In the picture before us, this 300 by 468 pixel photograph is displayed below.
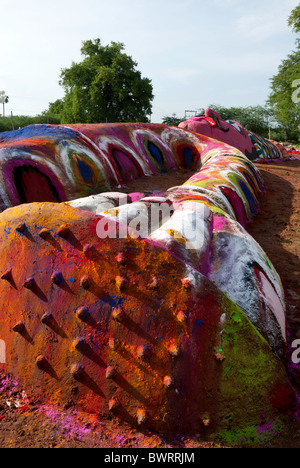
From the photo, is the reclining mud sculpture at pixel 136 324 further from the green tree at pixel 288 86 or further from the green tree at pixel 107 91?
the green tree at pixel 107 91

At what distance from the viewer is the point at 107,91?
23406mm

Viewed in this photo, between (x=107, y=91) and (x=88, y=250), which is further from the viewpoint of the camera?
(x=107, y=91)

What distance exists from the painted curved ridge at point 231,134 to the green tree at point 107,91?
12.3 metres

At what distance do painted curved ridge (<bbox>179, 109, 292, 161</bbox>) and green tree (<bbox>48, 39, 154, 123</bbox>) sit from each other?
40.4 ft

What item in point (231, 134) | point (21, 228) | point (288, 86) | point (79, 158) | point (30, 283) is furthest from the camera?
point (288, 86)

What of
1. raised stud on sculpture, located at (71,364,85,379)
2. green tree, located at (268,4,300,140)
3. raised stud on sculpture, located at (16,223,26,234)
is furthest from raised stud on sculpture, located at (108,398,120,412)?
green tree, located at (268,4,300,140)

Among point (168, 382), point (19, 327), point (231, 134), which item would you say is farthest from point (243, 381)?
point (231, 134)

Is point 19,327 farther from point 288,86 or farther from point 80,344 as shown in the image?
point 288,86

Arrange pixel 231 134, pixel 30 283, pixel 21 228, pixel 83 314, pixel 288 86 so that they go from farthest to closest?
pixel 288 86
pixel 231 134
pixel 21 228
pixel 30 283
pixel 83 314

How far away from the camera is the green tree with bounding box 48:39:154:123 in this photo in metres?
22.9

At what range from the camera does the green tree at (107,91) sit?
2292cm

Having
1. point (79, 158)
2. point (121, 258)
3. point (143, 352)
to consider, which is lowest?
point (143, 352)

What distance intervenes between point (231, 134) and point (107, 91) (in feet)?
50.3

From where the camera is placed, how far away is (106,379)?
4.68 ft
